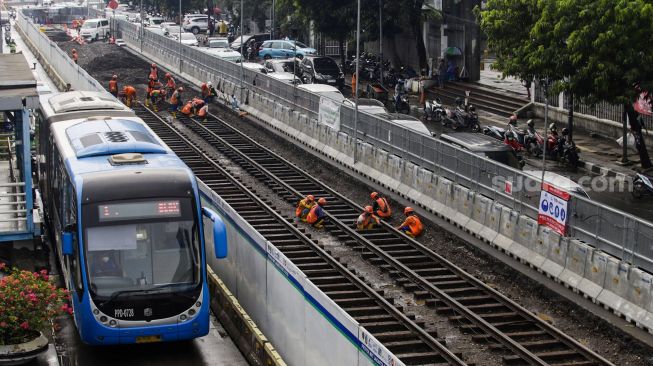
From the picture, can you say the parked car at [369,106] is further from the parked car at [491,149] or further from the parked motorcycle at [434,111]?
the parked car at [491,149]

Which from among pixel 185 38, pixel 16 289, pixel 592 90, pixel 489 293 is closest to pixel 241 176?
pixel 592 90

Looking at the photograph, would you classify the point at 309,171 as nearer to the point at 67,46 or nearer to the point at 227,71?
the point at 227,71

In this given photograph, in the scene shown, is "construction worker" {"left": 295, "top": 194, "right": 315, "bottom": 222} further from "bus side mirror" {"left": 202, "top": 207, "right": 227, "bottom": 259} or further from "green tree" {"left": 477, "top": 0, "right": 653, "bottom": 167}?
"bus side mirror" {"left": 202, "top": 207, "right": 227, "bottom": 259}

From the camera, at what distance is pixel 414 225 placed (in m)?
26.0

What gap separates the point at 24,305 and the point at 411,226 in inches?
438

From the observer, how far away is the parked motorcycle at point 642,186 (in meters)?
30.1

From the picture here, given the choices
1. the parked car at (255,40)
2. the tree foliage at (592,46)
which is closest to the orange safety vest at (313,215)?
the tree foliage at (592,46)

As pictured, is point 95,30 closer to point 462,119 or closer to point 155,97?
point 155,97

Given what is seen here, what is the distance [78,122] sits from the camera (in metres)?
23.2

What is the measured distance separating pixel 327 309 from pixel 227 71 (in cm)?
3553

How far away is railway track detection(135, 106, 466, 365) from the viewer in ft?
59.7

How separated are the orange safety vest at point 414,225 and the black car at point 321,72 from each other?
27240mm

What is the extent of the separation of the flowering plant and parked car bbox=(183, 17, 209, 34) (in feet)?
240

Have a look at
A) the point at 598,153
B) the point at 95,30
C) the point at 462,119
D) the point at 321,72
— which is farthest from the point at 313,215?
the point at 95,30
